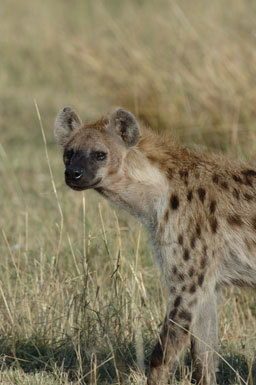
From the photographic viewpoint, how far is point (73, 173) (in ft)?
14.0

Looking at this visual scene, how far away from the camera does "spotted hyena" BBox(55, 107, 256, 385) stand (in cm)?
425

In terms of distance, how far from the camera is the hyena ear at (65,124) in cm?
471

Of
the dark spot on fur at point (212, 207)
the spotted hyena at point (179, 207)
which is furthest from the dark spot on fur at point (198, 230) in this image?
the dark spot on fur at point (212, 207)

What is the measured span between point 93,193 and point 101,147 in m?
2.99

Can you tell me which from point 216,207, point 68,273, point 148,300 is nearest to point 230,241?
point 216,207

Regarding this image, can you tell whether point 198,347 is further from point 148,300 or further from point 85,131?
point 85,131

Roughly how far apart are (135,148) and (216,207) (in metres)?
0.60

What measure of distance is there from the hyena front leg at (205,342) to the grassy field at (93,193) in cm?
13

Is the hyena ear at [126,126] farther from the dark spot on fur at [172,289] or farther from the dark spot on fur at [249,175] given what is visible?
the dark spot on fur at [172,289]

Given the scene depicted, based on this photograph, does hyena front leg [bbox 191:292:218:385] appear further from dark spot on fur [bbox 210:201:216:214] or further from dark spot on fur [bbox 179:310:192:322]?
dark spot on fur [bbox 210:201:216:214]

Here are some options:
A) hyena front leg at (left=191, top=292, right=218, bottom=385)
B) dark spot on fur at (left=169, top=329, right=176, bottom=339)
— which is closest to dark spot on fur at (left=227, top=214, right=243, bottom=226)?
hyena front leg at (left=191, top=292, right=218, bottom=385)

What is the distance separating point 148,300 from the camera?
530cm

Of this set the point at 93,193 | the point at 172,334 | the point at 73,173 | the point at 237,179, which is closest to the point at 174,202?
the point at 237,179

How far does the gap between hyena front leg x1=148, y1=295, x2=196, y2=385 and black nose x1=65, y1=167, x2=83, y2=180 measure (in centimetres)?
84
